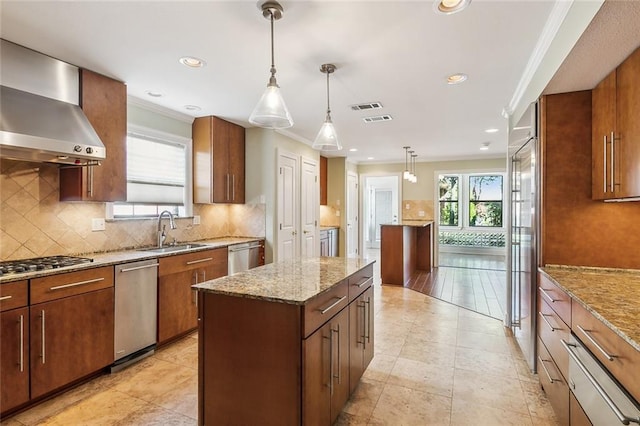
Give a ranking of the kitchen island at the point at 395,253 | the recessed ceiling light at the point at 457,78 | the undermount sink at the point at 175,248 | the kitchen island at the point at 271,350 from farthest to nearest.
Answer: the kitchen island at the point at 395,253, the undermount sink at the point at 175,248, the recessed ceiling light at the point at 457,78, the kitchen island at the point at 271,350

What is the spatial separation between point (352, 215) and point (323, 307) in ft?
20.3

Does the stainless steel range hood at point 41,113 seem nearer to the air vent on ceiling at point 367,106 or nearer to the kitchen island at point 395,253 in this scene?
the air vent on ceiling at point 367,106

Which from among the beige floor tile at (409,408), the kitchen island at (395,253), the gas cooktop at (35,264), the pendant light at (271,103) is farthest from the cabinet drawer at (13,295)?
the kitchen island at (395,253)

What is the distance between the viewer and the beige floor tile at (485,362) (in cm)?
269

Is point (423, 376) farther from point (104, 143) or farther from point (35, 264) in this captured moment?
point (104, 143)

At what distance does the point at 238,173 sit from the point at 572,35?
12.3 feet

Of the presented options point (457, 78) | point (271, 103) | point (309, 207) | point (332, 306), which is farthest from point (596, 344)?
point (309, 207)

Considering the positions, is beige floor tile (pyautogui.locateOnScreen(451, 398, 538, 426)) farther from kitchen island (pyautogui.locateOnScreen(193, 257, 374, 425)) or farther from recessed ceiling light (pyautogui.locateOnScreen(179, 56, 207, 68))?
recessed ceiling light (pyautogui.locateOnScreen(179, 56, 207, 68))

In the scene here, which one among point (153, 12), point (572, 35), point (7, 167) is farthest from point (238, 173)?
point (572, 35)

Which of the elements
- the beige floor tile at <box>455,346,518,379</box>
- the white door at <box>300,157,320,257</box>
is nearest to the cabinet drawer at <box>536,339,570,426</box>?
the beige floor tile at <box>455,346,518,379</box>

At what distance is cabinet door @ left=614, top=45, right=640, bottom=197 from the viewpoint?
1.75 metres

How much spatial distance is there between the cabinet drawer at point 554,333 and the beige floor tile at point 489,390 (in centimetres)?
43

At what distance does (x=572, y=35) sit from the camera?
1716 mm

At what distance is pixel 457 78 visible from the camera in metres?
2.88
